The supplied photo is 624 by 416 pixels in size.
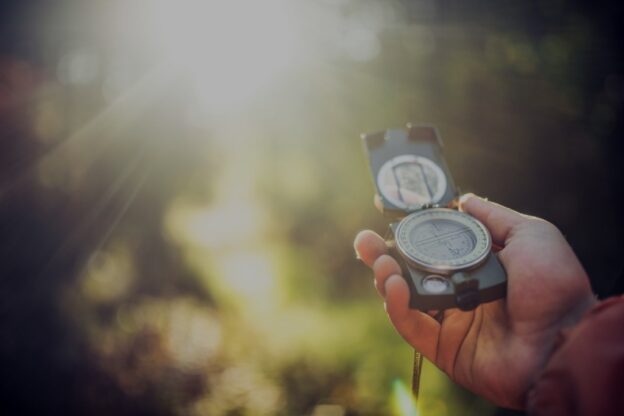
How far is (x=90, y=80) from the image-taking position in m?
5.13

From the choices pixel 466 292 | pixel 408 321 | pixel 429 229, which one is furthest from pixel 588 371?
pixel 429 229

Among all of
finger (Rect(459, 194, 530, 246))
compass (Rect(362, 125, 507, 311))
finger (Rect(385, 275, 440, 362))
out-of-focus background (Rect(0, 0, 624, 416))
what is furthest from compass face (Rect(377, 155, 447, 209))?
out-of-focus background (Rect(0, 0, 624, 416))

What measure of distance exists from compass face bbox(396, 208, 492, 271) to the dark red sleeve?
0.38m

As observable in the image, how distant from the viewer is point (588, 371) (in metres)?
1.16

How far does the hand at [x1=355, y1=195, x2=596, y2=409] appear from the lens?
1556mm

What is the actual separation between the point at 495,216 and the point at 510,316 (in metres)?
0.34

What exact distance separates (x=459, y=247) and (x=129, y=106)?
431 cm

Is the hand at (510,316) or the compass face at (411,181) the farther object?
the compass face at (411,181)

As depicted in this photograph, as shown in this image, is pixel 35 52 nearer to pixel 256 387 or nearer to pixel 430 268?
pixel 256 387

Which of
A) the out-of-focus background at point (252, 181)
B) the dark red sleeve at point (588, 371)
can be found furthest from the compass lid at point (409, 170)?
the out-of-focus background at point (252, 181)

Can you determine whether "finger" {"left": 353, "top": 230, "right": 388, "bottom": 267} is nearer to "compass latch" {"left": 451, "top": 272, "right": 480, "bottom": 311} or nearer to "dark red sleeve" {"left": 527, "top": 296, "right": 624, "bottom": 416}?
"compass latch" {"left": 451, "top": 272, "right": 480, "bottom": 311}

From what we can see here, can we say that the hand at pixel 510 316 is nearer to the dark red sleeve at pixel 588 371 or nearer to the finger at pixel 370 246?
the finger at pixel 370 246

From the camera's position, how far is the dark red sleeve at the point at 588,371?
1.13 metres

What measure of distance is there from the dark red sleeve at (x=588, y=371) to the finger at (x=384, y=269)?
47 centimetres
